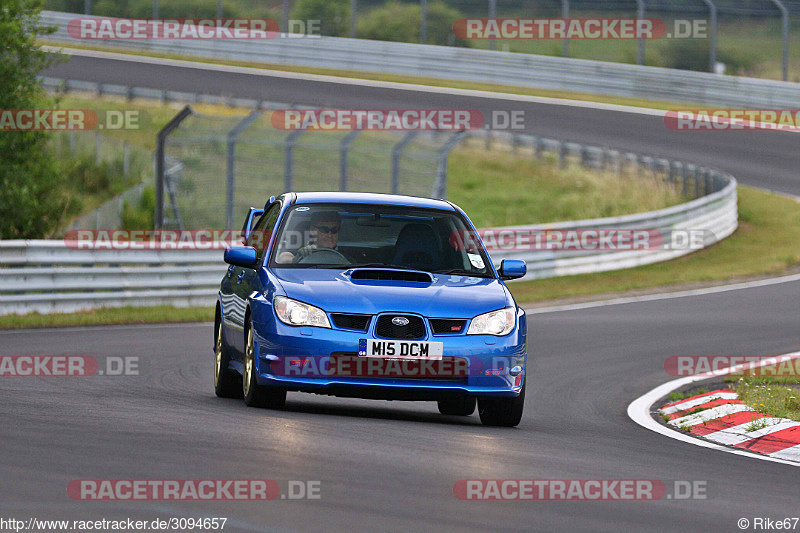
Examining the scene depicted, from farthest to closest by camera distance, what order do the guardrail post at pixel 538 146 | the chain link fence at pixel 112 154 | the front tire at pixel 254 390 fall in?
the guardrail post at pixel 538 146
the chain link fence at pixel 112 154
the front tire at pixel 254 390

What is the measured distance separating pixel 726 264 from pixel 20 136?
523 inches

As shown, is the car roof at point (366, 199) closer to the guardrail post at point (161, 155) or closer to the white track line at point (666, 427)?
the white track line at point (666, 427)

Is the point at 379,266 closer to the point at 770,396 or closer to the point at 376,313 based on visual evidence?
the point at 376,313

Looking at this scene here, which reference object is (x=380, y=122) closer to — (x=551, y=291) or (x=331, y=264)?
(x=551, y=291)

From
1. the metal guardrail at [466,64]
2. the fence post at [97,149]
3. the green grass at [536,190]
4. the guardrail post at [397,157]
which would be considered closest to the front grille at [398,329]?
the guardrail post at [397,157]

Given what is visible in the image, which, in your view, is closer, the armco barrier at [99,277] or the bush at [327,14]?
the armco barrier at [99,277]

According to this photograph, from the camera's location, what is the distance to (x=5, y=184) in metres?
20.3

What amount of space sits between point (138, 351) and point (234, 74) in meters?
28.3

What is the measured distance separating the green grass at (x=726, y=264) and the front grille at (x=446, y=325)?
1286cm

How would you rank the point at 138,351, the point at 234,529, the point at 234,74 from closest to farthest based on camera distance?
1. the point at 234,529
2. the point at 138,351
3. the point at 234,74

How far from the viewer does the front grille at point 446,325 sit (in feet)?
29.8

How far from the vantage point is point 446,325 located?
359 inches

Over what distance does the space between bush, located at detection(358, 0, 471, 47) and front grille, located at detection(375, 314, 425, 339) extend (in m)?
32.1

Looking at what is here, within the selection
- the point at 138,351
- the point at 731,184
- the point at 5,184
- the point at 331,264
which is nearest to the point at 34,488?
the point at 331,264
